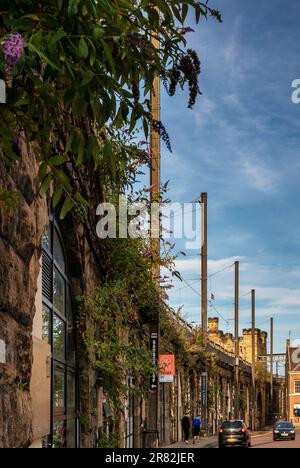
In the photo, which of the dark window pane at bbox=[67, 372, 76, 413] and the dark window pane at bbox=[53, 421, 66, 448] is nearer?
the dark window pane at bbox=[53, 421, 66, 448]

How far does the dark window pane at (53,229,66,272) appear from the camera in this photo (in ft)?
42.4

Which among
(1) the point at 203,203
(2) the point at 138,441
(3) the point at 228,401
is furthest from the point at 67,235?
(3) the point at 228,401

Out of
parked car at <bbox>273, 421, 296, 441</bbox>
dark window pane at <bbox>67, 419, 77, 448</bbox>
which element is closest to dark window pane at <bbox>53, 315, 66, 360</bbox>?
dark window pane at <bbox>67, 419, 77, 448</bbox>

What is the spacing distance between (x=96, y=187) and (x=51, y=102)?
422 inches

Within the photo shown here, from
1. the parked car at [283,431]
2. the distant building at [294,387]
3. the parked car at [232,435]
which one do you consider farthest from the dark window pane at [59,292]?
the distant building at [294,387]

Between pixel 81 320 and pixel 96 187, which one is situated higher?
pixel 96 187

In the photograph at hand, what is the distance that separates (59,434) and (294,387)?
11577cm

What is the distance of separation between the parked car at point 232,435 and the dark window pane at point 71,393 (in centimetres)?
2505

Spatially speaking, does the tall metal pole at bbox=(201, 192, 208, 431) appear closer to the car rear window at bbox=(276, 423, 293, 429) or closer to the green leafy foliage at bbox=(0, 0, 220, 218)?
the car rear window at bbox=(276, 423, 293, 429)

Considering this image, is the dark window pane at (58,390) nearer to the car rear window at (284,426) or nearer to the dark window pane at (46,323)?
the dark window pane at (46,323)

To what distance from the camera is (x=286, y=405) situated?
118938 millimetres

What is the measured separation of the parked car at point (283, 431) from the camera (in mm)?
52406

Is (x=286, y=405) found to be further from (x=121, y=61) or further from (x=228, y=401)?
(x=121, y=61)

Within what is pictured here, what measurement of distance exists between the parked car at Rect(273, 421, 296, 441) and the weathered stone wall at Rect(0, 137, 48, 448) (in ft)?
155
